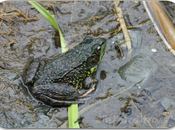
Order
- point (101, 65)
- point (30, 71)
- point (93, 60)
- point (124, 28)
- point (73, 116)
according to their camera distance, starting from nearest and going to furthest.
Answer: point (73, 116) < point (30, 71) < point (93, 60) < point (101, 65) < point (124, 28)

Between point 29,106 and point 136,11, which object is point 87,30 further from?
point 29,106

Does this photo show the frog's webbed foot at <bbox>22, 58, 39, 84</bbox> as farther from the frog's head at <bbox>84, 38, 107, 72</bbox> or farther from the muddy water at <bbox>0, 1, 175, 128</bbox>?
the frog's head at <bbox>84, 38, 107, 72</bbox>

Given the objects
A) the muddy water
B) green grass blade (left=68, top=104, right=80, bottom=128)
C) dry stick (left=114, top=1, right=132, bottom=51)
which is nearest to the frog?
green grass blade (left=68, top=104, right=80, bottom=128)

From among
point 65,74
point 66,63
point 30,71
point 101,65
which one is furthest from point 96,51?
point 30,71

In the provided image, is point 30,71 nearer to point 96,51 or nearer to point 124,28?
point 96,51

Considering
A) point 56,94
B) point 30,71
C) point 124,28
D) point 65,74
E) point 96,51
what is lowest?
point 56,94

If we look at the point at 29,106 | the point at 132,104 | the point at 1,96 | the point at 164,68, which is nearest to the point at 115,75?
the point at 132,104

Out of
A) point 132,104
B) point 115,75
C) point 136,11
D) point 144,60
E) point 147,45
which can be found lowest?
point 132,104
